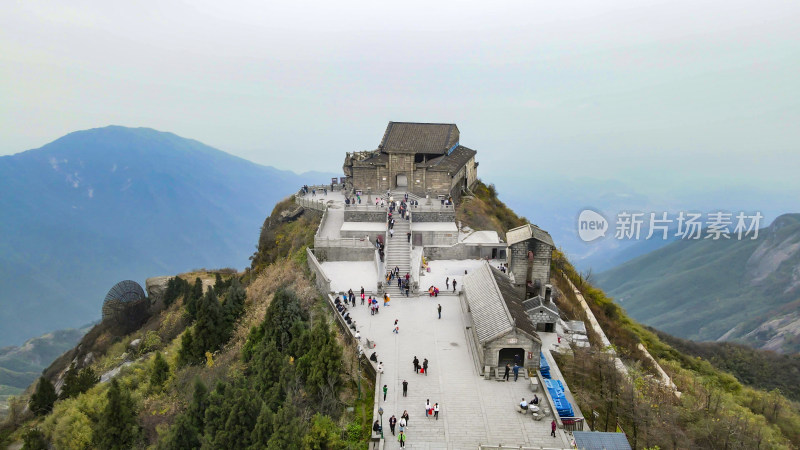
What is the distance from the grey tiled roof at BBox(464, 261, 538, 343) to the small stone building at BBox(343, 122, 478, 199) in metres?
19.9

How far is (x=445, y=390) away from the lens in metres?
21.4

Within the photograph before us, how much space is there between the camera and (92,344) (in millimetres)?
48719

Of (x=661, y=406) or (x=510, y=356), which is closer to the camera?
(x=661, y=406)

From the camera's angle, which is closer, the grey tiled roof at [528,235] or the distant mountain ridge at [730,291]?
the grey tiled roof at [528,235]

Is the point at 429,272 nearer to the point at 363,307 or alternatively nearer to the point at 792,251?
the point at 363,307

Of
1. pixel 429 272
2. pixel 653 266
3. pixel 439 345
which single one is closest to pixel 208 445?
pixel 439 345

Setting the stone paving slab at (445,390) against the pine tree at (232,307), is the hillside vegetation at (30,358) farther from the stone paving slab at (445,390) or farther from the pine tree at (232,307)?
the stone paving slab at (445,390)

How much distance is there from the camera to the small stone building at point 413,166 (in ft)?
158

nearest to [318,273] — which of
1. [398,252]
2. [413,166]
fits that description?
[398,252]

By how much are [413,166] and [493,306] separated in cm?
2593

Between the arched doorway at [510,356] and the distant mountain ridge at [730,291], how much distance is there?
58.6 meters

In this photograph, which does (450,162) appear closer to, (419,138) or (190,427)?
(419,138)

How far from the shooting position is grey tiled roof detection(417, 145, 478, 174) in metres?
47.8

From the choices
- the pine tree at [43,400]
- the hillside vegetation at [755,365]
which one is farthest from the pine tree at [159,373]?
the hillside vegetation at [755,365]
